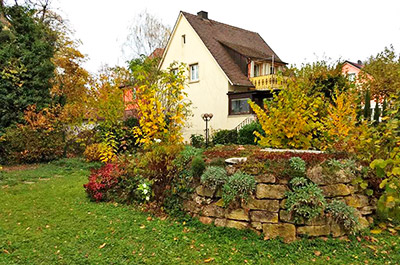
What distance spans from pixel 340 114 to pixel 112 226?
4.40m

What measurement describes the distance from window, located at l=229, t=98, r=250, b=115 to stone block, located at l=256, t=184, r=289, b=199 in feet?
35.3

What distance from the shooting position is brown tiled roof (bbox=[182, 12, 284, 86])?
15.6m

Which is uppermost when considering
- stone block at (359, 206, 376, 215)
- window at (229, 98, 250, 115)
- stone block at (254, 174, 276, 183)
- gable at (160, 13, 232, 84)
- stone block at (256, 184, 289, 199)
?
gable at (160, 13, 232, 84)

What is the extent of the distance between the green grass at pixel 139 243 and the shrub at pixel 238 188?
44cm

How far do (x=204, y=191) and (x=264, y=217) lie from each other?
0.96 metres

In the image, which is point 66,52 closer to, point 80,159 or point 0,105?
point 0,105

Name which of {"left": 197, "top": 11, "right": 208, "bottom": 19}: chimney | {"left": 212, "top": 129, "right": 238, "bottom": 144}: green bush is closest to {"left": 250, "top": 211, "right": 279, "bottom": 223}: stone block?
{"left": 212, "top": 129, "right": 238, "bottom": 144}: green bush

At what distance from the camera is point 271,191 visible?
3523 millimetres

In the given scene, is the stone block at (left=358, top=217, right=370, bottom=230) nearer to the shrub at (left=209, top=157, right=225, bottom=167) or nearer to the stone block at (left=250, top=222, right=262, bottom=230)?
the stone block at (left=250, top=222, right=262, bottom=230)

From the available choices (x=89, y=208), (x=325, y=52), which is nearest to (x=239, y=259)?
(x=89, y=208)

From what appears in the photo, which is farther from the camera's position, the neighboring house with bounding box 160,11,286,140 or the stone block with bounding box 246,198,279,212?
the neighboring house with bounding box 160,11,286,140

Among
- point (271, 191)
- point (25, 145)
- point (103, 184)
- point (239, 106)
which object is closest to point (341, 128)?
point (271, 191)

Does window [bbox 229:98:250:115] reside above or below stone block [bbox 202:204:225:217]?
above

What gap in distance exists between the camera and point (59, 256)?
3057 millimetres
